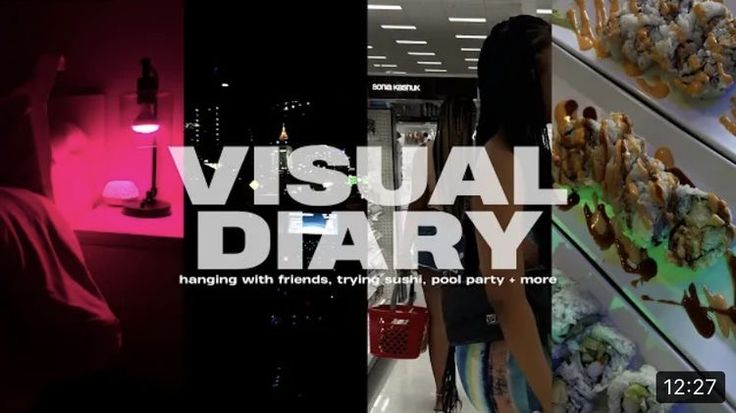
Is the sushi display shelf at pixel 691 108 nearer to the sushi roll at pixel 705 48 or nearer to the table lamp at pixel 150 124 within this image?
the sushi roll at pixel 705 48

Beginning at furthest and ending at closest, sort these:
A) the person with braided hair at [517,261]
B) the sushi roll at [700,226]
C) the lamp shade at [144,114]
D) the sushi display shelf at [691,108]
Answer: the lamp shade at [144,114]
the person with braided hair at [517,261]
the sushi display shelf at [691,108]
the sushi roll at [700,226]

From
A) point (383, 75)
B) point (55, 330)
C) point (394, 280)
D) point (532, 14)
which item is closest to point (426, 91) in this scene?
point (383, 75)

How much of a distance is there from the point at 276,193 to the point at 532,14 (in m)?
1.14

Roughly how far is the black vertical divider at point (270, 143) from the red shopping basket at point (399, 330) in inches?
4.3

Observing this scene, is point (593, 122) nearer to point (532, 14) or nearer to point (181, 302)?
point (532, 14)

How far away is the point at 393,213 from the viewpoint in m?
2.27

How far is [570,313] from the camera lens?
7.03 ft

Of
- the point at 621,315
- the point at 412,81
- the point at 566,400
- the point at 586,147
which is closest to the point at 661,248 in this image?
the point at 621,315

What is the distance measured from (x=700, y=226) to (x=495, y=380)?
0.85 metres

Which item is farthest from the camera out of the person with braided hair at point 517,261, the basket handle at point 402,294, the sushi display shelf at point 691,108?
the basket handle at point 402,294

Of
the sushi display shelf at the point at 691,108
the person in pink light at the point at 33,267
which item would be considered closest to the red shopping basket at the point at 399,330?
the sushi display shelf at the point at 691,108

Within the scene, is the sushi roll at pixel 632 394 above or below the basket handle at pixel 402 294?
below

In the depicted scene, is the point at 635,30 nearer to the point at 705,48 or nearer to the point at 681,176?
the point at 705,48

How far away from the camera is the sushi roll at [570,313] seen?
7.04 ft
